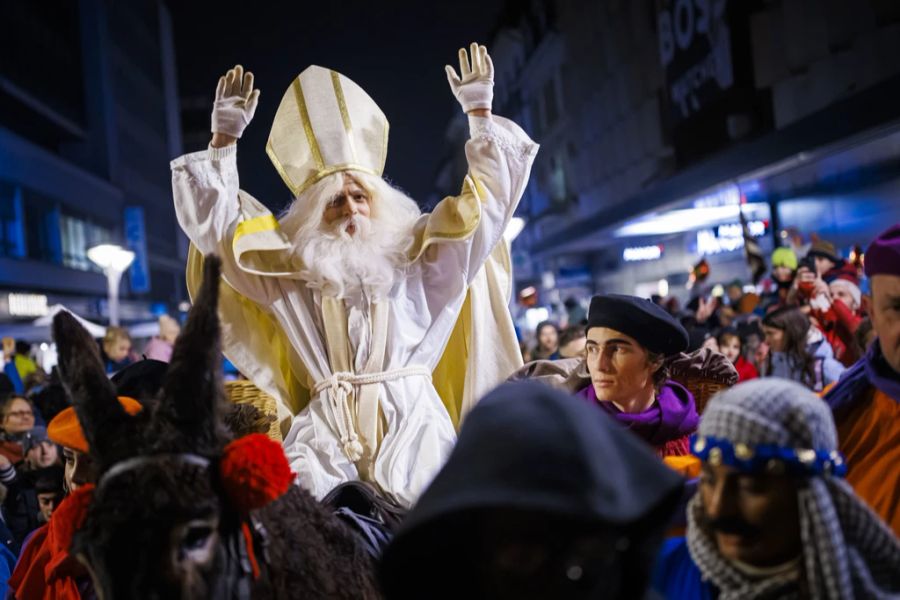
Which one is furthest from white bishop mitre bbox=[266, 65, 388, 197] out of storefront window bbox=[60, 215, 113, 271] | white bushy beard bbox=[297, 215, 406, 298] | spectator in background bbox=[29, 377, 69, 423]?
storefront window bbox=[60, 215, 113, 271]

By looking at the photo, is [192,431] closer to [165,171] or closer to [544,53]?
[544,53]

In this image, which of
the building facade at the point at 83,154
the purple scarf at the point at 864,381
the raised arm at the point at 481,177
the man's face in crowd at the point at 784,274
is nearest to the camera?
the purple scarf at the point at 864,381

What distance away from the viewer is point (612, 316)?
384cm

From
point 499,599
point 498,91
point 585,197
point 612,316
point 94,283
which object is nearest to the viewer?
point 499,599

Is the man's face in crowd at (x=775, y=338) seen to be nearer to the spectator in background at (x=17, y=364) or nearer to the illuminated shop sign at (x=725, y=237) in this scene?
the spectator in background at (x=17, y=364)

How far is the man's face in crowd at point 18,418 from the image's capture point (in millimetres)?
7922

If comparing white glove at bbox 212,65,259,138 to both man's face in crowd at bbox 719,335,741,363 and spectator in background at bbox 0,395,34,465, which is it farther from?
man's face in crowd at bbox 719,335,741,363

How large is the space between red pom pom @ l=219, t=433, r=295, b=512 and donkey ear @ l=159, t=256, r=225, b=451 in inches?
2.7

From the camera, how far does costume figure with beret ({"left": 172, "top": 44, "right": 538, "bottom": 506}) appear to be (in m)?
4.18

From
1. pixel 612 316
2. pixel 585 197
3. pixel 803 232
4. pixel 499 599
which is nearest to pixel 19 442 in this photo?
pixel 612 316

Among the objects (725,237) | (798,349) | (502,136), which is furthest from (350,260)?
(725,237)

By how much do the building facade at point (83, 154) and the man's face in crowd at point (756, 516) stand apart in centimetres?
3013

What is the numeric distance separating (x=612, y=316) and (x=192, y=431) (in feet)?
6.62

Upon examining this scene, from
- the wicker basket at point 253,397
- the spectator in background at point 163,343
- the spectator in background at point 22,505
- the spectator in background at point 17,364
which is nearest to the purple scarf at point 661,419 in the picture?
the wicker basket at point 253,397
